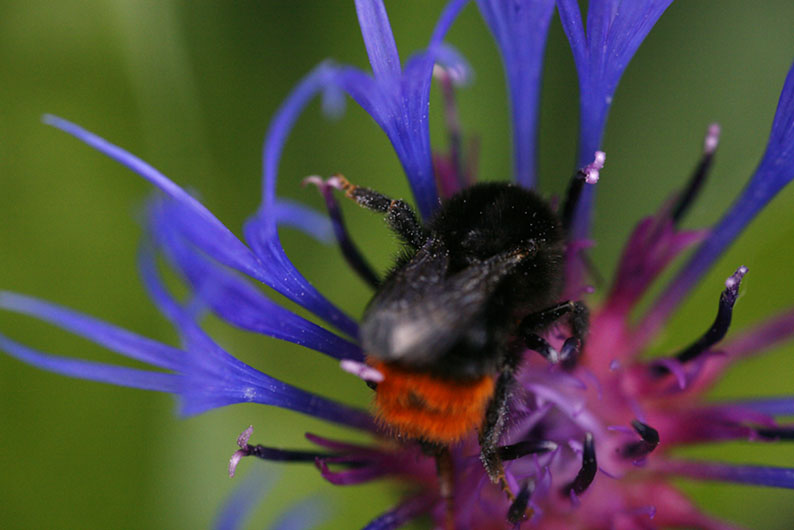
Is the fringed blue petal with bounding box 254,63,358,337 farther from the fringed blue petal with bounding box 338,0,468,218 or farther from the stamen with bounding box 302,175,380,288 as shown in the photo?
the stamen with bounding box 302,175,380,288

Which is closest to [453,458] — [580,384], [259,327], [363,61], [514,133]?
[580,384]

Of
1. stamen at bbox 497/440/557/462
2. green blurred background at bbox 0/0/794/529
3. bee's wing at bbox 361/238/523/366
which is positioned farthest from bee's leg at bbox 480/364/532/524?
green blurred background at bbox 0/0/794/529

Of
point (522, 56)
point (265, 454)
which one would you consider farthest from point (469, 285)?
point (522, 56)

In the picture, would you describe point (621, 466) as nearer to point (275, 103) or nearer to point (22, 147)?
point (275, 103)

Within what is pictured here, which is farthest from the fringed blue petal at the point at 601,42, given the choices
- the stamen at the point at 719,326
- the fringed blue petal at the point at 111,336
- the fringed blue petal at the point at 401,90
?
the fringed blue petal at the point at 111,336

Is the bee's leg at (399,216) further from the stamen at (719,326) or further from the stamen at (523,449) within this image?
the stamen at (719,326)

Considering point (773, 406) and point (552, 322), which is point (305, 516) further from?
point (773, 406)
